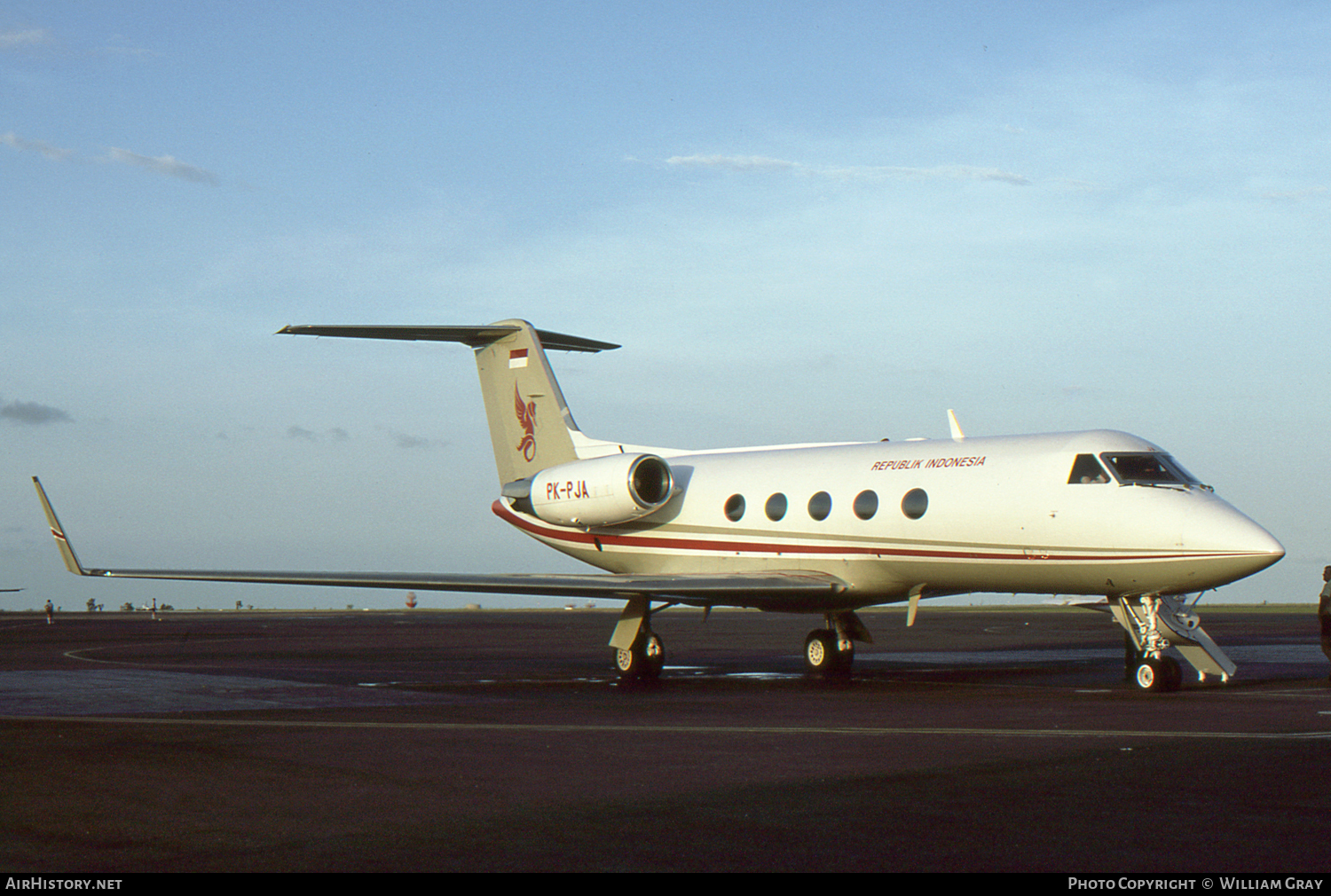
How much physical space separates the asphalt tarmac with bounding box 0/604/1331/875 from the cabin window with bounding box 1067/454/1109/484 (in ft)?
8.75

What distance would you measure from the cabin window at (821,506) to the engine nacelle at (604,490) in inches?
109

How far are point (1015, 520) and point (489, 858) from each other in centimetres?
1192

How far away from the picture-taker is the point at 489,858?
6.05 metres

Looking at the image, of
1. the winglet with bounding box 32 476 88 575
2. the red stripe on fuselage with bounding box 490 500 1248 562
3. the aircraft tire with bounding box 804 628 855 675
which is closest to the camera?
the red stripe on fuselage with bounding box 490 500 1248 562

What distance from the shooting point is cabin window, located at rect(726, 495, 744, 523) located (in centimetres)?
2002

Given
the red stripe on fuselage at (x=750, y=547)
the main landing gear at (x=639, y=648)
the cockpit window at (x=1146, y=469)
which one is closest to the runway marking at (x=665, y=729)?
the red stripe on fuselage at (x=750, y=547)

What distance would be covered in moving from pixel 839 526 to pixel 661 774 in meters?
10.1

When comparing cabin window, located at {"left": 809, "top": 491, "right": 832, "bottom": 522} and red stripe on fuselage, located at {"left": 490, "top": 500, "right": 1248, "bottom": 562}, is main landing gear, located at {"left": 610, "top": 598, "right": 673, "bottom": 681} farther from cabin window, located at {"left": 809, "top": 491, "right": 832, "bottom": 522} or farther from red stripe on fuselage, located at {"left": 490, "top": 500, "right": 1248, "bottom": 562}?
cabin window, located at {"left": 809, "top": 491, "right": 832, "bottom": 522}

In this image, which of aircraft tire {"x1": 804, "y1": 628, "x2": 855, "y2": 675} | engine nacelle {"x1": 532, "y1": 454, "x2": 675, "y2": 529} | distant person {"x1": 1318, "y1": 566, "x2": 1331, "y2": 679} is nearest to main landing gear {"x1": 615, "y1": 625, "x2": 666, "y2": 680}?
engine nacelle {"x1": 532, "y1": 454, "x2": 675, "y2": 529}

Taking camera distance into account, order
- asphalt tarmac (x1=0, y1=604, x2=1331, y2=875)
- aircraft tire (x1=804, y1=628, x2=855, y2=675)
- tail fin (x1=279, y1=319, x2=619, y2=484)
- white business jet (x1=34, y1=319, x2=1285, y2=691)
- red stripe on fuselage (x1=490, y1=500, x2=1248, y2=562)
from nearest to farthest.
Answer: asphalt tarmac (x1=0, y1=604, x2=1331, y2=875)
white business jet (x1=34, y1=319, x2=1285, y2=691)
red stripe on fuselage (x1=490, y1=500, x2=1248, y2=562)
aircraft tire (x1=804, y1=628, x2=855, y2=675)
tail fin (x1=279, y1=319, x2=619, y2=484)

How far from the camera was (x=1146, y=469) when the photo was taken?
16250mm

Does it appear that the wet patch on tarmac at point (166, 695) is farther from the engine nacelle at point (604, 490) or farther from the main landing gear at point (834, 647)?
the main landing gear at point (834, 647)

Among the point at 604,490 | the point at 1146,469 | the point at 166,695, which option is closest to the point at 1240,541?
the point at 1146,469
